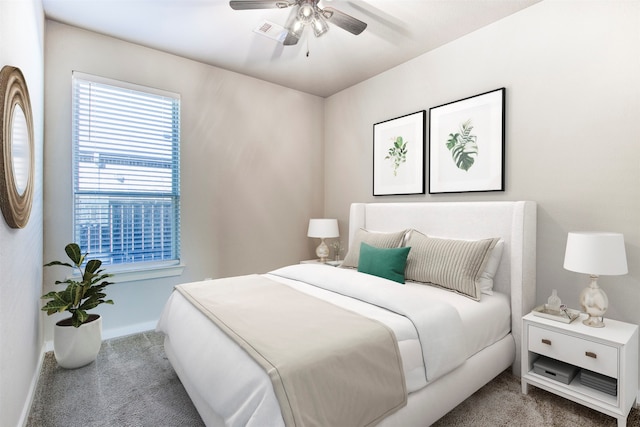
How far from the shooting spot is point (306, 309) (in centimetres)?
185

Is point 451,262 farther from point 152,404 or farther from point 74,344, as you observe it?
point 74,344

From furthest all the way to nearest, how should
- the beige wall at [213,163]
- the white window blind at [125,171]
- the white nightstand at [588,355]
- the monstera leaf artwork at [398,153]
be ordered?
1. the monstera leaf artwork at [398,153]
2. the white window blind at [125,171]
3. the beige wall at [213,163]
4. the white nightstand at [588,355]

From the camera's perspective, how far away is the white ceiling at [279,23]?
2469mm

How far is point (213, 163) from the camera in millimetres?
3566

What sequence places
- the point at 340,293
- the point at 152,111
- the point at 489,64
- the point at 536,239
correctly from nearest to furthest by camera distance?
1. the point at 340,293
2. the point at 536,239
3. the point at 489,64
4. the point at 152,111

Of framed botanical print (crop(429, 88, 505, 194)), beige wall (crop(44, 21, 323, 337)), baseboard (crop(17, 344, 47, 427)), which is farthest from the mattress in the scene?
baseboard (crop(17, 344, 47, 427))

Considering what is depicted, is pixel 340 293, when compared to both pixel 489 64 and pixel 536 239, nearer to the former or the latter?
pixel 536 239

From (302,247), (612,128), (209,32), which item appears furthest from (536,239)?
(209,32)

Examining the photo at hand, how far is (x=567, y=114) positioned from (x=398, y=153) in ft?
4.89

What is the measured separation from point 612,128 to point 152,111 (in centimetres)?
379

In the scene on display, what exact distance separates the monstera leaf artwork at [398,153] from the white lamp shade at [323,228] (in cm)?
97

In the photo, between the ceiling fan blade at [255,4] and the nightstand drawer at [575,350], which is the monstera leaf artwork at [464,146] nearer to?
the nightstand drawer at [575,350]

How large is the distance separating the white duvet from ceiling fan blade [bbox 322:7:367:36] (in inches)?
70.5

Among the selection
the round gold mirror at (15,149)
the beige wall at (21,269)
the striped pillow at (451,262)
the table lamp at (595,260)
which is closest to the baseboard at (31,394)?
the beige wall at (21,269)
